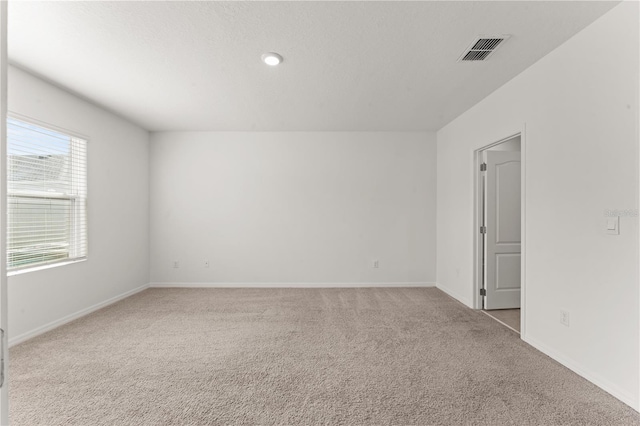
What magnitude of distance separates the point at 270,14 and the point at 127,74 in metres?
1.78

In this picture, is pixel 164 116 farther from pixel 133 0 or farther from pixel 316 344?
pixel 316 344

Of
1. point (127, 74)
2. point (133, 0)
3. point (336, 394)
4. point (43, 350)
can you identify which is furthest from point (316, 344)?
point (127, 74)

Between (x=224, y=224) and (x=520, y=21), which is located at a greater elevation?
(x=520, y=21)

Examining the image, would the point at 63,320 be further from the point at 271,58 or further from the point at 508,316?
the point at 508,316

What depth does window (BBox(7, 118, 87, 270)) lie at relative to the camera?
279 cm

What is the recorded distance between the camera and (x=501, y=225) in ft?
12.2

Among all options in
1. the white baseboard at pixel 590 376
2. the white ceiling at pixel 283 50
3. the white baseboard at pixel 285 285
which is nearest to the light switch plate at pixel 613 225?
the white baseboard at pixel 590 376

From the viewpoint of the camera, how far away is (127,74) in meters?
2.88

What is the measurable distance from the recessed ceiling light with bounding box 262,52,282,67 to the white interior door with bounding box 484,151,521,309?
9.11 feet

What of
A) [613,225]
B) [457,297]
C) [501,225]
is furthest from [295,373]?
[501,225]

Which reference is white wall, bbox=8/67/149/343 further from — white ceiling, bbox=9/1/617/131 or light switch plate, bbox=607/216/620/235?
light switch plate, bbox=607/216/620/235

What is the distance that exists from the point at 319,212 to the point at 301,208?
31 centimetres

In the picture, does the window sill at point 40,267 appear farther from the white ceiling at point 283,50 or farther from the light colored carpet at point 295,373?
the white ceiling at point 283,50

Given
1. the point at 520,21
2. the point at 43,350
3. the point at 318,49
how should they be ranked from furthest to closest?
the point at 43,350 → the point at 318,49 → the point at 520,21
